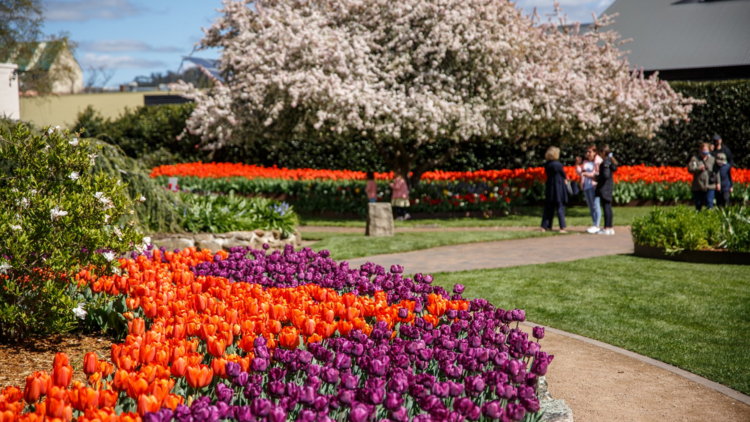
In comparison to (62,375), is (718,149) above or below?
above

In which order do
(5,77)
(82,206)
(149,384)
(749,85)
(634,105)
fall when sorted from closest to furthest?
(149,384), (82,206), (5,77), (634,105), (749,85)

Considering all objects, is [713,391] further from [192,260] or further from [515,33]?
[515,33]

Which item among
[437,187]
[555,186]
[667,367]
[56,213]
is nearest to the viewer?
[56,213]

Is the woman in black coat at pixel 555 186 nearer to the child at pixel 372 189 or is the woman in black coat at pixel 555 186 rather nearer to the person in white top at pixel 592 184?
the person in white top at pixel 592 184

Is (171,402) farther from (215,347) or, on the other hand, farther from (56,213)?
(56,213)

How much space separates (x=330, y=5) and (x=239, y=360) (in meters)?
14.9

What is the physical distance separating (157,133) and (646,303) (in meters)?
23.4

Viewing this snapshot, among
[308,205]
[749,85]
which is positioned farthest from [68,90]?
[749,85]

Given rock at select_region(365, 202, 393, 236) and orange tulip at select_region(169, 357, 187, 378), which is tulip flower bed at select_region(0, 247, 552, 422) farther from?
rock at select_region(365, 202, 393, 236)

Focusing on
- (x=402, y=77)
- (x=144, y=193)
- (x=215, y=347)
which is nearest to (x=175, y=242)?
(x=144, y=193)

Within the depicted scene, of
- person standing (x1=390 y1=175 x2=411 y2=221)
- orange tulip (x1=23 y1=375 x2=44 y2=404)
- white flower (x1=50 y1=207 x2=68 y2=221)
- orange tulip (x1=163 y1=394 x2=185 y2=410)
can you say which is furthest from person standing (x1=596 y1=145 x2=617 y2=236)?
orange tulip (x1=23 y1=375 x2=44 y2=404)

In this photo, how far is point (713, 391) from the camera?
4.64m

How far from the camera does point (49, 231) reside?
4297 mm

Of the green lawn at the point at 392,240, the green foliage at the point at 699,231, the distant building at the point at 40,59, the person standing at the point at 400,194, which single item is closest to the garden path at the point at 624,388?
the green lawn at the point at 392,240
